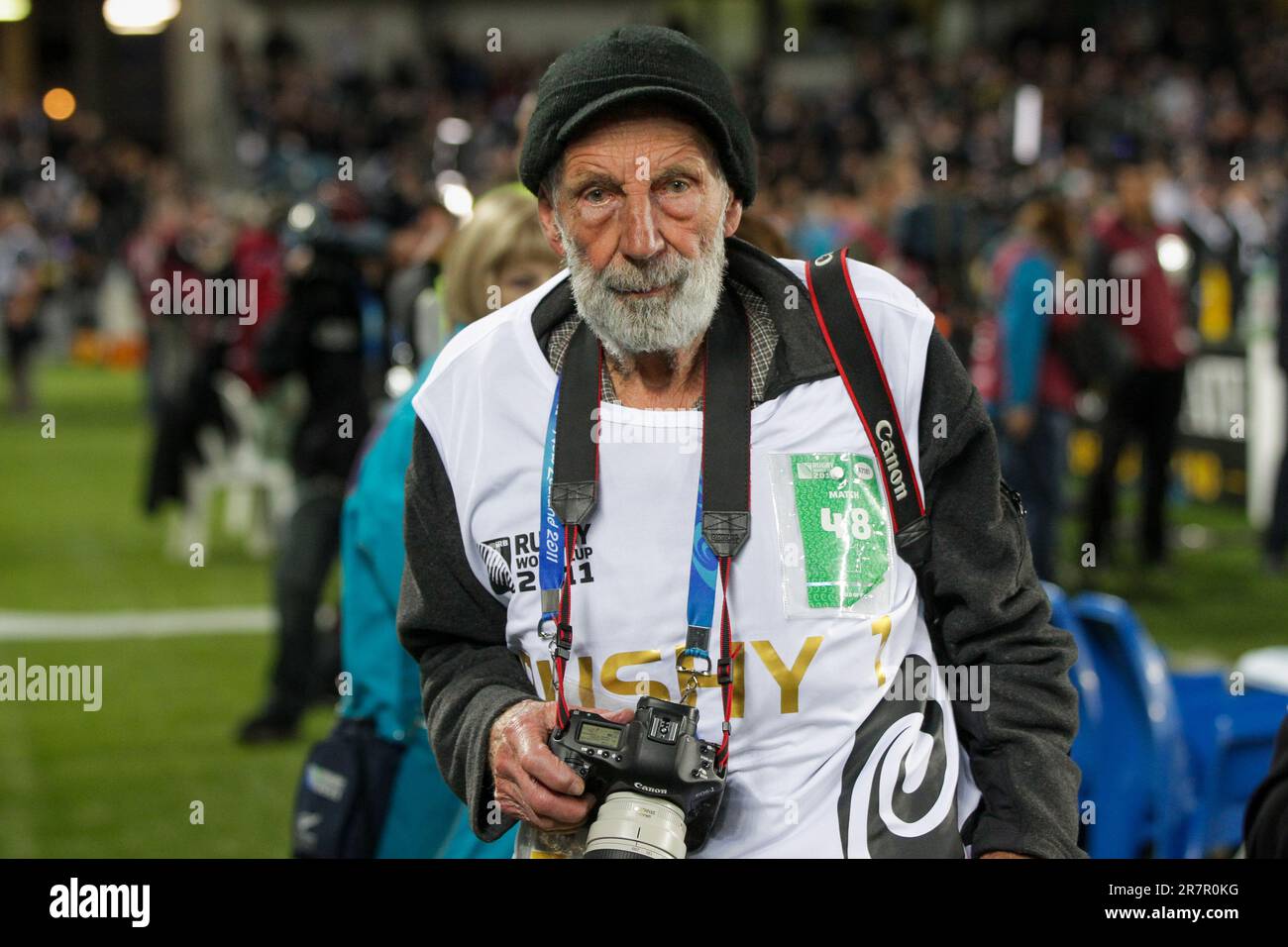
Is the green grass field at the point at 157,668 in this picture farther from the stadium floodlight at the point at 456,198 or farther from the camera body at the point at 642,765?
the camera body at the point at 642,765

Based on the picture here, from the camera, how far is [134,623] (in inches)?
349

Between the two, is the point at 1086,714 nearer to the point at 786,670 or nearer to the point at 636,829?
the point at 786,670

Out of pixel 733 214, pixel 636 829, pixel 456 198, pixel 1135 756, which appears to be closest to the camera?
pixel 636 829

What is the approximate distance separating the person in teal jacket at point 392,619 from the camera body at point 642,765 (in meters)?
0.96

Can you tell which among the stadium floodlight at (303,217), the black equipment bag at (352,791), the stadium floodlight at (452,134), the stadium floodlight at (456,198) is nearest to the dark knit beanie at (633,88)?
the black equipment bag at (352,791)

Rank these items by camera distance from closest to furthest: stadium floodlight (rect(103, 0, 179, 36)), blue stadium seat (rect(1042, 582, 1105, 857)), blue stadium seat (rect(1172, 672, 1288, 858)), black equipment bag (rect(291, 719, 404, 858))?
black equipment bag (rect(291, 719, 404, 858))
blue stadium seat (rect(1042, 582, 1105, 857))
blue stadium seat (rect(1172, 672, 1288, 858))
stadium floodlight (rect(103, 0, 179, 36))

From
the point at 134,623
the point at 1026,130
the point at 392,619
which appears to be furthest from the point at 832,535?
the point at 1026,130

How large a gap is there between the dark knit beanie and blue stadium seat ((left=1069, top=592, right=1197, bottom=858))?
79.3 inches

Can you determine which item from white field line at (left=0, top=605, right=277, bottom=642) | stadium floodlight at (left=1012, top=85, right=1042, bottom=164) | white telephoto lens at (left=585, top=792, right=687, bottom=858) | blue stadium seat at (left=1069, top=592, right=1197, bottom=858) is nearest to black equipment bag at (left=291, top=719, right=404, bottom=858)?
white telephoto lens at (left=585, top=792, right=687, bottom=858)

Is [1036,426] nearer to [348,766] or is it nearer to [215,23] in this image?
[348,766]

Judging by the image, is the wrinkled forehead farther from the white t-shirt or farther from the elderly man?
the white t-shirt

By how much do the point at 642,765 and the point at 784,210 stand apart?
1404 centimetres

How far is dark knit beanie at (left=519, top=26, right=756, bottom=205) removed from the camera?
2057 millimetres
